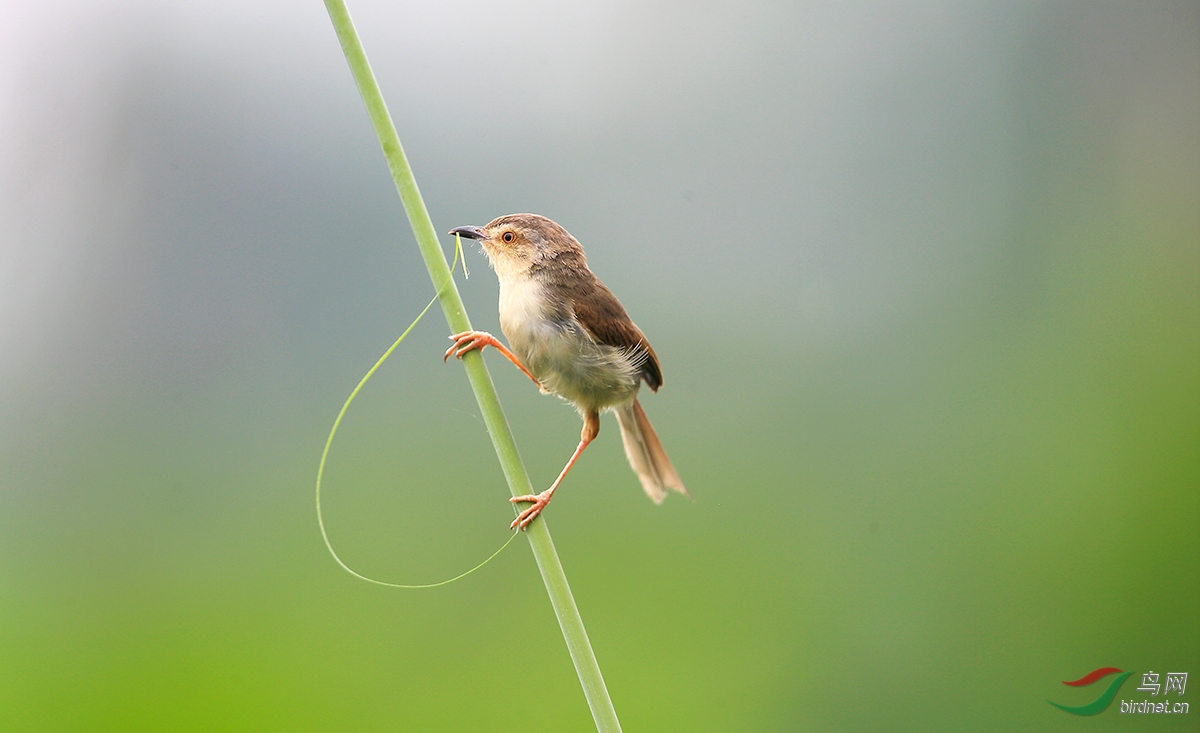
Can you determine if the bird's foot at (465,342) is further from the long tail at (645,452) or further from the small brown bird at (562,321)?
the long tail at (645,452)

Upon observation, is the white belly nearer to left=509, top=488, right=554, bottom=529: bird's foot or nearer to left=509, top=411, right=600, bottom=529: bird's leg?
left=509, top=411, right=600, bottom=529: bird's leg

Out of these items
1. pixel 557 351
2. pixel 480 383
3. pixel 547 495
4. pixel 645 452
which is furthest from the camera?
pixel 645 452

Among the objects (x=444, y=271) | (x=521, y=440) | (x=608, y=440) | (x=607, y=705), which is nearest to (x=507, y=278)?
(x=444, y=271)

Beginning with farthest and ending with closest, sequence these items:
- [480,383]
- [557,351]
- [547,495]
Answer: [557,351] < [547,495] < [480,383]

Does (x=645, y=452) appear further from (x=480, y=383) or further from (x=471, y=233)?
(x=480, y=383)

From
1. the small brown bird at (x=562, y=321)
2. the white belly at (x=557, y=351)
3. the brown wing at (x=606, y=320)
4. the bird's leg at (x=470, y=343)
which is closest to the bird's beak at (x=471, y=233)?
the small brown bird at (x=562, y=321)

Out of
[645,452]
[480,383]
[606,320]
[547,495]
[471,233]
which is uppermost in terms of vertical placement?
[471,233]

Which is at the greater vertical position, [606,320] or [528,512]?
[606,320]

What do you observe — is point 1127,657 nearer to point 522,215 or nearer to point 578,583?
point 578,583

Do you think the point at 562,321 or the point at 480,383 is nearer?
the point at 480,383

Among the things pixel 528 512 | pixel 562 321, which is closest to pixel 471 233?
pixel 562 321
